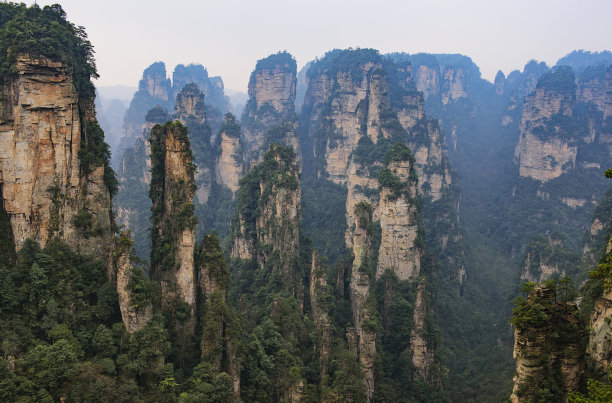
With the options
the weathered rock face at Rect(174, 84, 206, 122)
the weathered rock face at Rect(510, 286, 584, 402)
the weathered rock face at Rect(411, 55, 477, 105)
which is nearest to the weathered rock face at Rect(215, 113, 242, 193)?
the weathered rock face at Rect(174, 84, 206, 122)

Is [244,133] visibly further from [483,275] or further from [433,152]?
[483,275]

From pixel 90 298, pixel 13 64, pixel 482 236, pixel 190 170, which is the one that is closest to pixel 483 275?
pixel 482 236

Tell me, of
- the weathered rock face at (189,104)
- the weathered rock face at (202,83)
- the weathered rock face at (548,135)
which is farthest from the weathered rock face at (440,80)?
the weathered rock face at (189,104)

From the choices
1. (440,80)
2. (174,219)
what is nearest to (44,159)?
(174,219)

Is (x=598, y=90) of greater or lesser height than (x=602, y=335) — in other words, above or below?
above

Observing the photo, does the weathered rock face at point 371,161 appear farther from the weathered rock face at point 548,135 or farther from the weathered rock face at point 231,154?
the weathered rock face at point 548,135

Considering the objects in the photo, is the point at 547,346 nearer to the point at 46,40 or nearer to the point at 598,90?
the point at 46,40
